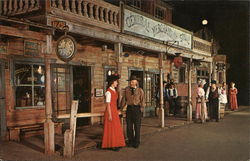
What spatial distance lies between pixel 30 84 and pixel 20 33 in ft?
9.96

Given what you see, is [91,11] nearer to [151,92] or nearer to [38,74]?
[38,74]

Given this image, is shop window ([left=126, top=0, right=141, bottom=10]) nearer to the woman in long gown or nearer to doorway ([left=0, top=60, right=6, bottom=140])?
the woman in long gown

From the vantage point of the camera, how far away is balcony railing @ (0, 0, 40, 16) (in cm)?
680

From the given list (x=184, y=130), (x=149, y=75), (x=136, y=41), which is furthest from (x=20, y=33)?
(x=149, y=75)

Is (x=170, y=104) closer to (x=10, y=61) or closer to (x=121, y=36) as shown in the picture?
(x=121, y=36)

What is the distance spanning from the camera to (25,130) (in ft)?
25.7

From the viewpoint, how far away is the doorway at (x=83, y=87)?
10.5m

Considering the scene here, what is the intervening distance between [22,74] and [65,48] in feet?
8.87

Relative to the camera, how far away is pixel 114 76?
21.7 feet

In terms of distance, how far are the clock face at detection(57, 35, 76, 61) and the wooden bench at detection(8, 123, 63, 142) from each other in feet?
9.92

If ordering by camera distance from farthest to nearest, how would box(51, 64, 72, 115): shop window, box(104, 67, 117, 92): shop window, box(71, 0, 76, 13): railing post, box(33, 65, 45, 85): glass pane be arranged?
box(104, 67, 117, 92): shop window → box(51, 64, 72, 115): shop window → box(33, 65, 45, 85): glass pane → box(71, 0, 76, 13): railing post

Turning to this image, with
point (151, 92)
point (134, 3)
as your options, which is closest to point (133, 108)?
point (151, 92)

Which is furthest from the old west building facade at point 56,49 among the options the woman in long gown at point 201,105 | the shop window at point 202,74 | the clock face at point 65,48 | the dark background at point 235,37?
the dark background at point 235,37

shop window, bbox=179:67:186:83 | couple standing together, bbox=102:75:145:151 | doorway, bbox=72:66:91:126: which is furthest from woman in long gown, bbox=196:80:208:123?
shop window, bbox=179:67:186:83
